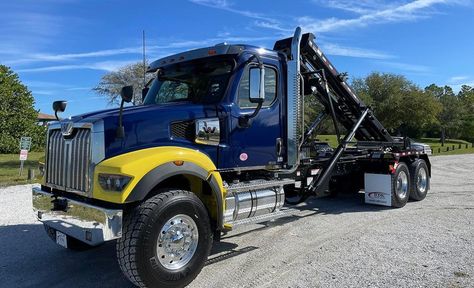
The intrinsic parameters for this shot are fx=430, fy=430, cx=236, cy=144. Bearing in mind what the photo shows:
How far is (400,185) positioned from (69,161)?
7391mm

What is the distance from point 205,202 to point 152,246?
1.15 m

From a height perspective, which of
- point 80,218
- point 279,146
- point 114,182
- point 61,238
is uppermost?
point 279,146

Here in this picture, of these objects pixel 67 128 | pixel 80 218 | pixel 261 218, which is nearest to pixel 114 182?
pixel 80 218

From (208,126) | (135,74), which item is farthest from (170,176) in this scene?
(135,74)

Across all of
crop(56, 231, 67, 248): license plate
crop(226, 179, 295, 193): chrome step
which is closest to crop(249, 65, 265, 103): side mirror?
crop(226, 179, 295, 193): chrome step

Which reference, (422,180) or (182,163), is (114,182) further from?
(422,180)

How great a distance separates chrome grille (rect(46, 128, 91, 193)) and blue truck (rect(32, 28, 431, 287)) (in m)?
0.01

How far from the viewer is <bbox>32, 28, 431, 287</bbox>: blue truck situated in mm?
4332

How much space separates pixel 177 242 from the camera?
182 inches

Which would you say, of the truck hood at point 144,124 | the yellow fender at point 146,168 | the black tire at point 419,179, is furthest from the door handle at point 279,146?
the black tire at point 419,179

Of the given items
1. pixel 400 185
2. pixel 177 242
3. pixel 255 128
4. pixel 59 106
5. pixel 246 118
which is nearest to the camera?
pixel 177 242

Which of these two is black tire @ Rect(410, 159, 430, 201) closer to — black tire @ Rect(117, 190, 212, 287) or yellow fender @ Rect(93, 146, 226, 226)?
yellow fender @ Rect(93, 146, 226, 226)

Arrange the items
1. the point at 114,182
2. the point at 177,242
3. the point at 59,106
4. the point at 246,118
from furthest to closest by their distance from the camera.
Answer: the point at 246,118 → the point at 59,106 → the point at 177,242 → the point at 114,182

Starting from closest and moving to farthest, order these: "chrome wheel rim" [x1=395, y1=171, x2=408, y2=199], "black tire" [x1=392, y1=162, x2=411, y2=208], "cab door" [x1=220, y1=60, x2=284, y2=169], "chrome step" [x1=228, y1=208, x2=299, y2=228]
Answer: "chrome step" [x1=228, y1=208, x2=299, y2=228] → "cab door" [x1=220, y1=60, x2=284, y2=169] → "black tire" [x1=392, y1=162, x2=411, y2=208] → "chrome wheel rim" [x1=395, y1=171, x2=408, y2=199]
